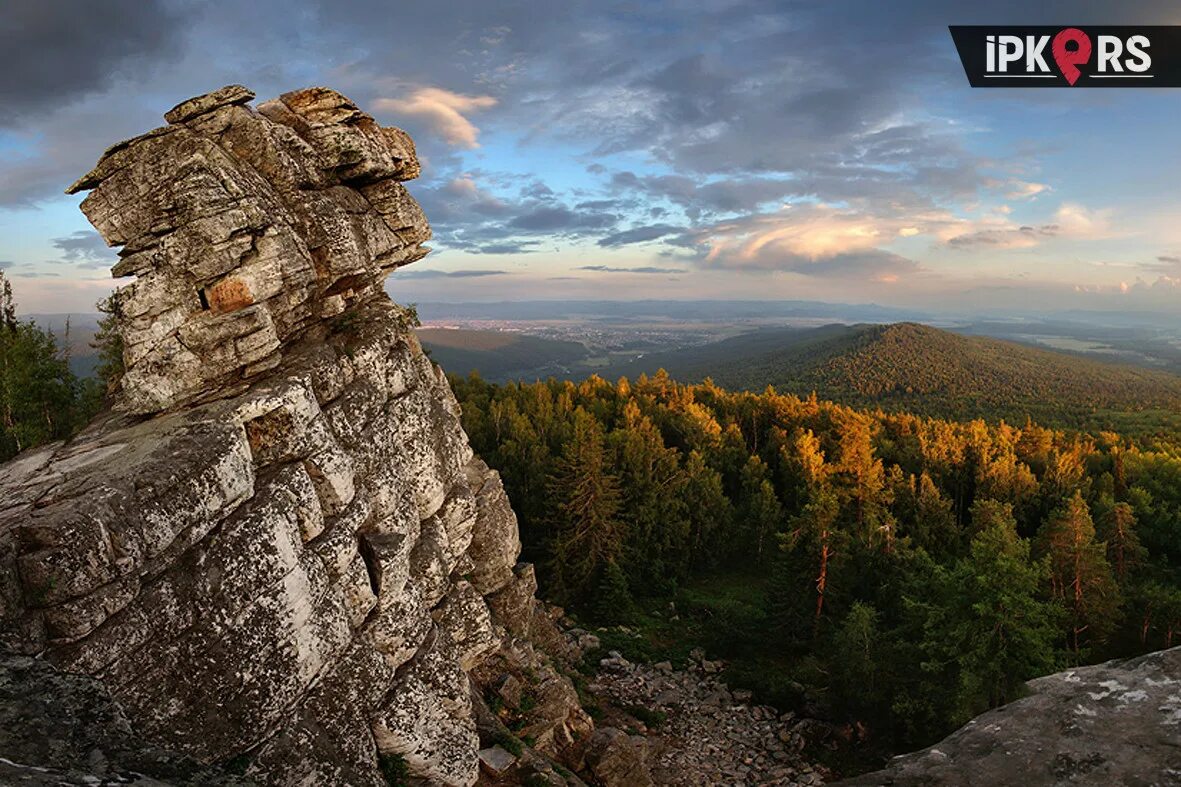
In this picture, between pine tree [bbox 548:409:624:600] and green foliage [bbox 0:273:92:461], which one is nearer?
green foliage [bbox 0:273:92:461]

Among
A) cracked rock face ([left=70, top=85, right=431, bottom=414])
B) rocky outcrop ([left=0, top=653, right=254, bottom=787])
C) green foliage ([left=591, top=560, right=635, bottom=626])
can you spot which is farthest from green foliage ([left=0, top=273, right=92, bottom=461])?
green foliage ([left=591, top=560, right=635, bottom=626])

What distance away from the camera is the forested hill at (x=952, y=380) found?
12425 centimetres

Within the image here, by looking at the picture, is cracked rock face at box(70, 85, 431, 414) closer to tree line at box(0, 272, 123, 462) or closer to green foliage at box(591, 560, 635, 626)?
tree line at box(0, 272, 123, 462)

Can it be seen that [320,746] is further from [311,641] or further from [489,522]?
[489,522]

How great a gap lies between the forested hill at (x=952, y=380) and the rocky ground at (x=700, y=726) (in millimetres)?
100536

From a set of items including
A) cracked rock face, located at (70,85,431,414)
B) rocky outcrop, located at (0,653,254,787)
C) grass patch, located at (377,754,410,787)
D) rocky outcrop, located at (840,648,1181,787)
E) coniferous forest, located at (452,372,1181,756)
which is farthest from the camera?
coniferous forest, located at (452,372,1181,756)

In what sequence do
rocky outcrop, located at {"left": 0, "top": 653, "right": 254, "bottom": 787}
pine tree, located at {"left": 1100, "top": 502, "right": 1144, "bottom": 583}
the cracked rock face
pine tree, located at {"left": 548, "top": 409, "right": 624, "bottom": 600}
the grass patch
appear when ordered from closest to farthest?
rocky outcrop, located at {"left": 0, "top": 653, "right": 254, "bottom": 787}, the grass patch, the cracked rock face, pine tree, located at {"left": 1100, "top": 502, "right": 1144, "bottom": 583}, pine tree, located at {"left": 548, "top": 409, "right": 624, "bottom": 600}

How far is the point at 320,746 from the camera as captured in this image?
15586 millimetres

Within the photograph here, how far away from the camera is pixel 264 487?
1647cm

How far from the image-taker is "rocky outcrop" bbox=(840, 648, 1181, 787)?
14.2 feet

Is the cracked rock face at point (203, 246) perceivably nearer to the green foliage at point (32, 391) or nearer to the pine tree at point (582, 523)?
the green foliage at point (32, 391)

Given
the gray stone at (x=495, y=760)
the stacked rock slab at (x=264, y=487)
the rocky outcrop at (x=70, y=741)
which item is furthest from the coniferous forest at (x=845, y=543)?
the rocky outcrop at (x=70, y=741)

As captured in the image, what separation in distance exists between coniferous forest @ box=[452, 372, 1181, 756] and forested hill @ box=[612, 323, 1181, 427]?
47.8 m

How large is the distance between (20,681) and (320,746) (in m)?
7.10
